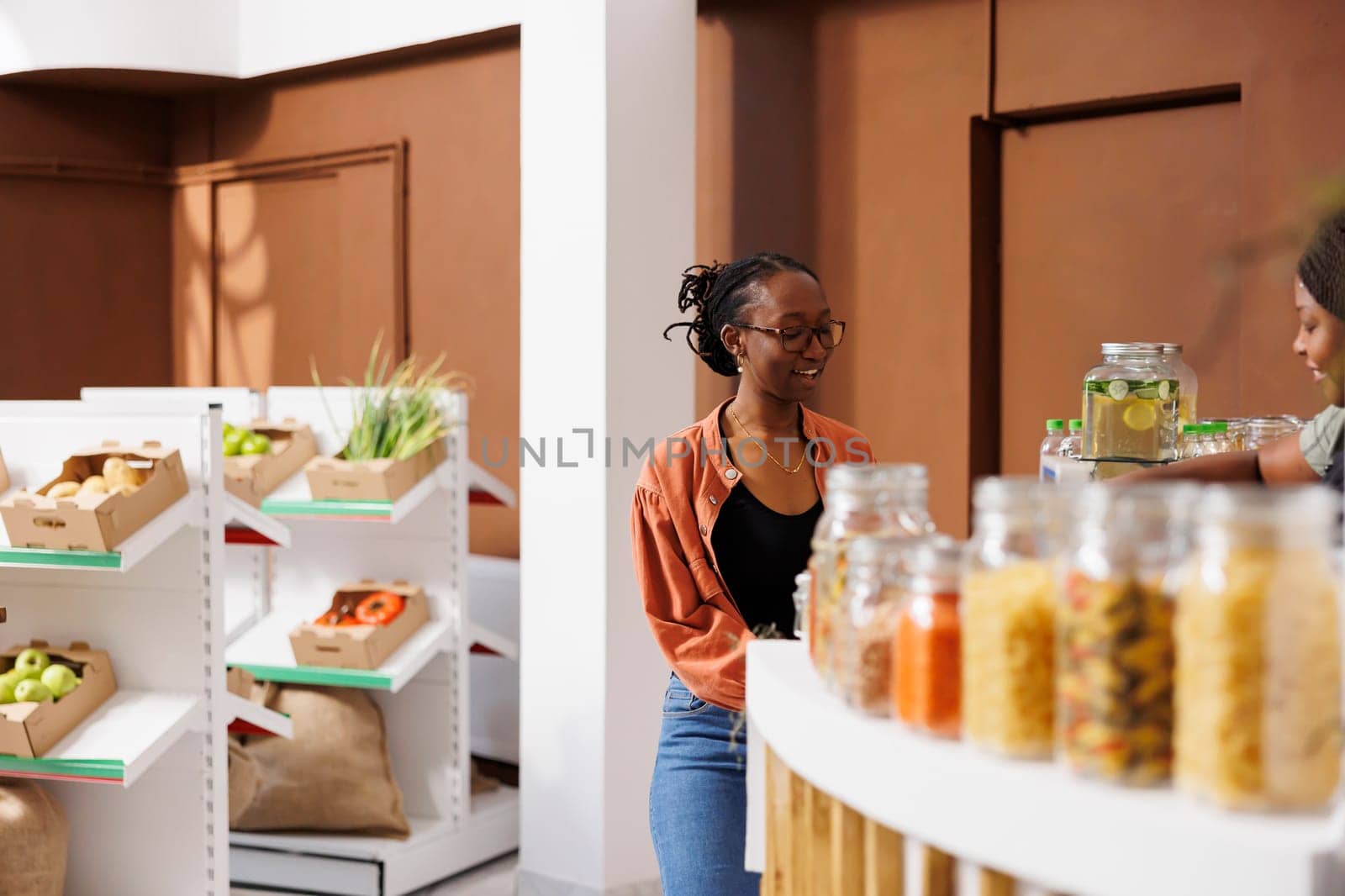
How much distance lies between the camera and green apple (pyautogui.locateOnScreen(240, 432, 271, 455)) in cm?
416

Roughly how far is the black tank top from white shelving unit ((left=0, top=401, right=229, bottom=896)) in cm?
147

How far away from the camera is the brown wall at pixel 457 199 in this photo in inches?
201

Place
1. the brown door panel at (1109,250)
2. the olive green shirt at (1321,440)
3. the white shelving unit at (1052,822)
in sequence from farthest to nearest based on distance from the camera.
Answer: the brown door panel at (1109,250), the olive green shirt at (1321,440), the white shelving unit at (1052,822)

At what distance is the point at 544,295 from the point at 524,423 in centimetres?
39

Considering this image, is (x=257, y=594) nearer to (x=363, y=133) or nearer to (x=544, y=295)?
(x=544, y=295)

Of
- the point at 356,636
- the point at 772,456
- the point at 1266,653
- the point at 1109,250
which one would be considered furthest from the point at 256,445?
the point at 1266,653

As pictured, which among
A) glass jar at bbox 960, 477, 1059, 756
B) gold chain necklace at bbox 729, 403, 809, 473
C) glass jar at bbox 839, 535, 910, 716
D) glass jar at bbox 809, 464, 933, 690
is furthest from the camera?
gold chain necklace at bbox 729, 403, 809, 473

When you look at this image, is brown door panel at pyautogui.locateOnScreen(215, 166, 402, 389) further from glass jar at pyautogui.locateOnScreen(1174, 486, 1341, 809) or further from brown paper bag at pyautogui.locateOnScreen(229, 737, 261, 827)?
glass jar at pyautogui.locateOnScreen(1174, 486, 1341, 809)

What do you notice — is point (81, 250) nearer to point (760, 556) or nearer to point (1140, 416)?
point (760, 556)

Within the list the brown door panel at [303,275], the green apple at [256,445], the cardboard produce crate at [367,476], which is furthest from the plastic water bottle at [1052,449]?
the brown door panel at [303,275]

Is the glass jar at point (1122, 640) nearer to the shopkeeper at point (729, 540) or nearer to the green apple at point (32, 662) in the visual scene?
the shopkeeper at point (729, 540)

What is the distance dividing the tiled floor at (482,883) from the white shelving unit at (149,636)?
2.63ft

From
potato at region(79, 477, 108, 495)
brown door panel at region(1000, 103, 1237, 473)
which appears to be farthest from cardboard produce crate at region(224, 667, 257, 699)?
brown door panel at region(1000, 103, 1237, 473)

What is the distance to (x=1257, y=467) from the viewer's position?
1774mm
